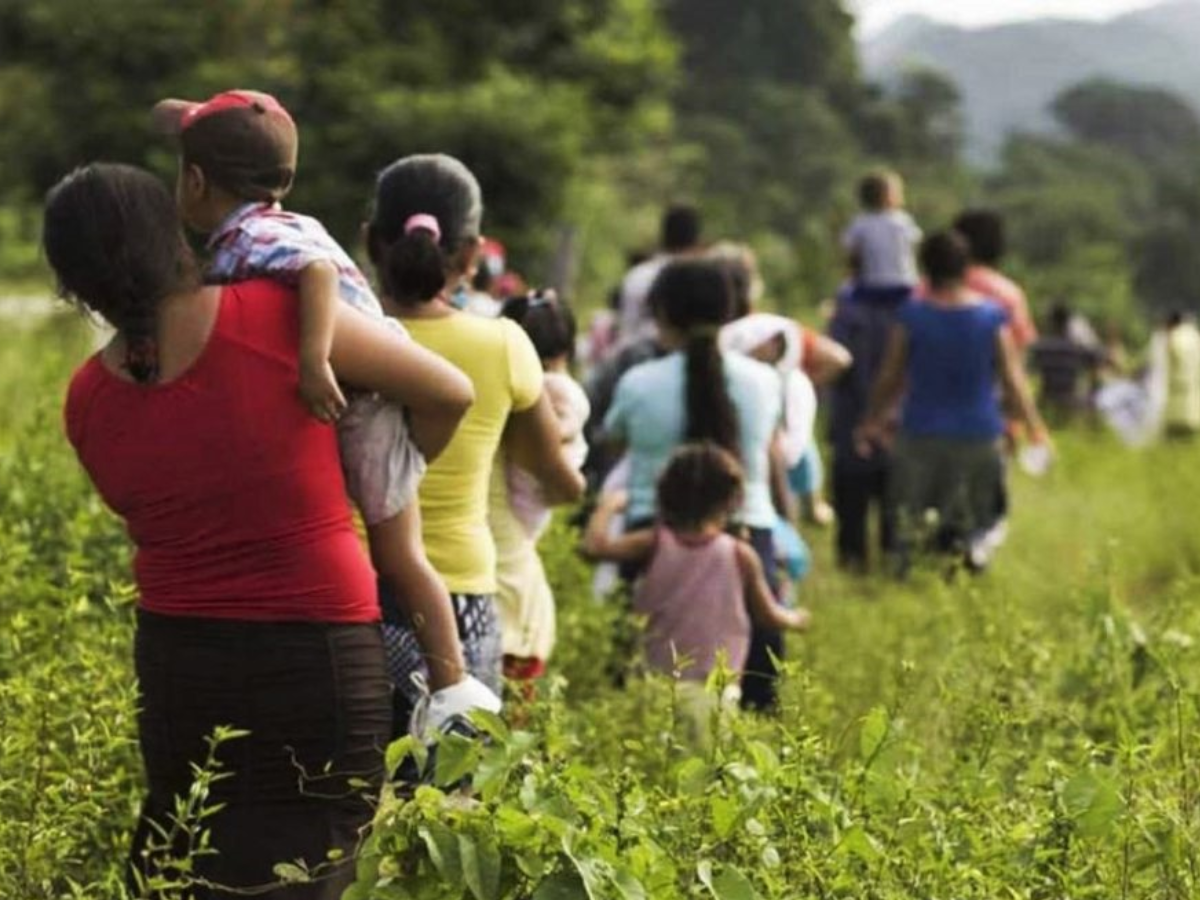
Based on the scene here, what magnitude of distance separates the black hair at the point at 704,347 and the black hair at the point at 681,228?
9.22 feet

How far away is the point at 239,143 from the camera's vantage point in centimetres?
354

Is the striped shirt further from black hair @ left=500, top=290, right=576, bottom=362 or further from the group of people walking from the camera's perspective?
black hair @ left=500, top=290, right=576, bottom=362

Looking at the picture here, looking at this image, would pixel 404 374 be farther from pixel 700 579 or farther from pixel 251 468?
pixel 700 579

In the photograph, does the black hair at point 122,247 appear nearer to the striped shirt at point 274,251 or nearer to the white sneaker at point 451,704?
the striped shirt at point 274,251

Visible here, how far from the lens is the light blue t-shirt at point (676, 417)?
5.94 meters

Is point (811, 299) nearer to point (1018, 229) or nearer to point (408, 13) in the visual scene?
point (408, 13)

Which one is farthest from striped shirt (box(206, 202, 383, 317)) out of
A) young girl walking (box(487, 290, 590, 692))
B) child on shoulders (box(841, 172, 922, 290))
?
child on shoulders (box(841, 172, 922, 290))

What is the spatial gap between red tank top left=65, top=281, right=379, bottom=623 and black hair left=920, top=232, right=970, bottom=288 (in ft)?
15.6

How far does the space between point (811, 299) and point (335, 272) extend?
33.1m

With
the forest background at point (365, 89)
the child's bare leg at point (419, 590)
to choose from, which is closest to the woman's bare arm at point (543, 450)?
the child's bare leg at point (419, 590)

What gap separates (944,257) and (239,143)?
4777 millimetres

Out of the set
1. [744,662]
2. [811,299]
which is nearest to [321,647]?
[744,662]

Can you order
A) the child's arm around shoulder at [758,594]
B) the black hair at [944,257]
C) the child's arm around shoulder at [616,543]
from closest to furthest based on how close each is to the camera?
the child's arm around shoulder at [758,594]
the child's arm around shoulder at [616,543]
the black hair at [944,257]

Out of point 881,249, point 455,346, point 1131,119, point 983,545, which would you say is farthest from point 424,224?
point 1131,119
